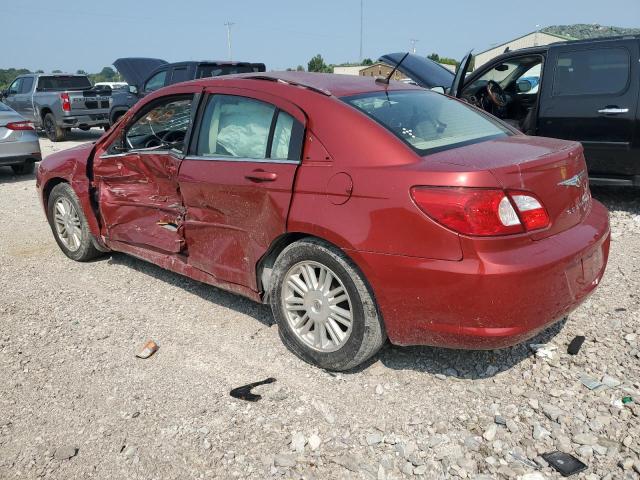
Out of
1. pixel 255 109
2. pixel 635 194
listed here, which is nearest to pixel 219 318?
pixel 255 109

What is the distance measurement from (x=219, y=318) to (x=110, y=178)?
1.58 meters

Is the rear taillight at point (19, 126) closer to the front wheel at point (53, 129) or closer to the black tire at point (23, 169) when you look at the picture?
the black tire at point (23, 169)

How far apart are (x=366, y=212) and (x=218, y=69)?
938cm

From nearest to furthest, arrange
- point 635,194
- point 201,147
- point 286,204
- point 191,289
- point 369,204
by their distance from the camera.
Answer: point 369,204 < point 286,204 < point 201,147 < point 191,289 < point 635,194

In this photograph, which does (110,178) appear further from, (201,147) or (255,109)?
(255,109)

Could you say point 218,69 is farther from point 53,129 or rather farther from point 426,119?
point 426,119

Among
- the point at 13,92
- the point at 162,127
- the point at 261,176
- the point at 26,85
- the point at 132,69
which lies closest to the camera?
the point at 261,176

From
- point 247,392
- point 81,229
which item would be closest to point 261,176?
point 247,392

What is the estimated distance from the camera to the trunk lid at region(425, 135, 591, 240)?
270 centimetres

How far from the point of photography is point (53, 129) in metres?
15.5

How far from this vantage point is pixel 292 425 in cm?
281

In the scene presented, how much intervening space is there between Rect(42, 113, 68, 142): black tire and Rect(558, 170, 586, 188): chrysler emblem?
14.9m

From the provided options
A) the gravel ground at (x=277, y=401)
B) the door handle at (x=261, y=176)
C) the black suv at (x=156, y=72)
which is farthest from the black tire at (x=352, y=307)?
the black suv at (x=156, y=72)

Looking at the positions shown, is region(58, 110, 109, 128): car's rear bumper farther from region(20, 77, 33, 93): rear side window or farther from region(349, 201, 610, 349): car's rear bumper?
region(349, 201, 610, 349): car's rear bumper
